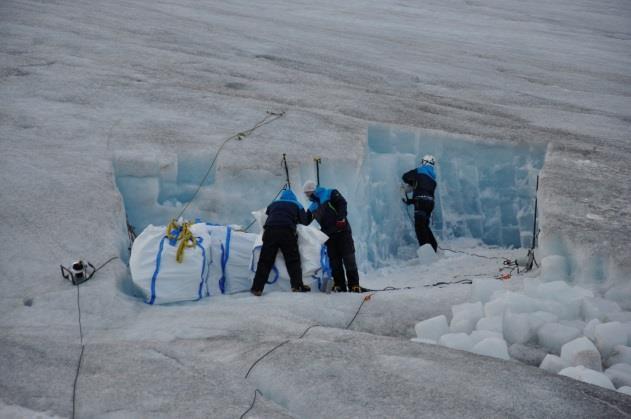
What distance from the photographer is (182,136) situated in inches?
367

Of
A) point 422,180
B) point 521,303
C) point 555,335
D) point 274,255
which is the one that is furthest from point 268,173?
A: point 555,335

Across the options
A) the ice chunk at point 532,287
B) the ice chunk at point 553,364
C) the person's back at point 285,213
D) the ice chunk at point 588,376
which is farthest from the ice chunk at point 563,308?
the person's back at point 285,213

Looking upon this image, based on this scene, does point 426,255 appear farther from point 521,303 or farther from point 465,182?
point 521,303

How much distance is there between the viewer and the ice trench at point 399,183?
886 centimetres

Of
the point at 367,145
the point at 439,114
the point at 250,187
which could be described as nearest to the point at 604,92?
the point at 439,114

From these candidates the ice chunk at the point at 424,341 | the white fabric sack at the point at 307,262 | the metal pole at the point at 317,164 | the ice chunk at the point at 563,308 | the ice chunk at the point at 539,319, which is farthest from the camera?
the metal pole at the point at 317,164

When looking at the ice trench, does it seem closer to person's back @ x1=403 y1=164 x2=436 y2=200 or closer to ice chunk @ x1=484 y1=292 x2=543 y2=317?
person's back @ x1=403 y1=164 x2=436 y2=200

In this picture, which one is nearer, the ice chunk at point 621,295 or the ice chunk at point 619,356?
the ice chunk at point 619,356

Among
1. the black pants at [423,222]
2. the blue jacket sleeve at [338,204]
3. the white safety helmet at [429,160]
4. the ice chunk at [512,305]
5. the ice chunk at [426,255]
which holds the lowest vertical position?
the ice chunk at [426,255]

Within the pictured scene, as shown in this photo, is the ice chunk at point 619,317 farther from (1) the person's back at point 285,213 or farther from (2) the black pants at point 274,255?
(1) the person's back at point 285,213

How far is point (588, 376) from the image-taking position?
4969 millimetres

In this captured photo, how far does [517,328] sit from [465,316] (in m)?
0.48

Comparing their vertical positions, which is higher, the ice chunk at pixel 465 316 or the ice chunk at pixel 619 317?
the ice chunk at pixel 619 317

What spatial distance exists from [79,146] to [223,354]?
4.64 metres
